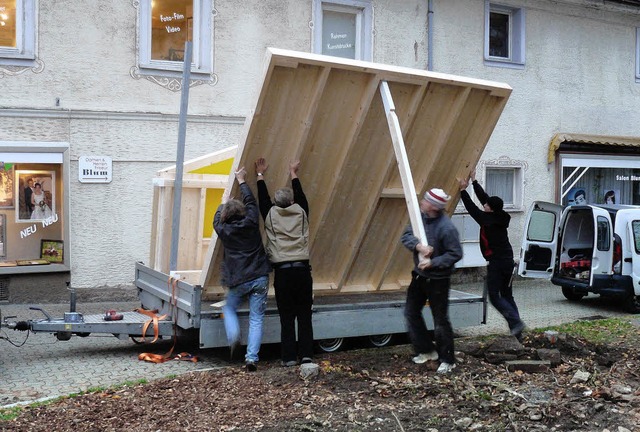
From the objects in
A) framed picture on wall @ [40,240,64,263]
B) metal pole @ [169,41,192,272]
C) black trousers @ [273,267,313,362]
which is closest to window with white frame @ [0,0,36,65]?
framed picture on wall @ [40,240,64,263]

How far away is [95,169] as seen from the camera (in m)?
12.1

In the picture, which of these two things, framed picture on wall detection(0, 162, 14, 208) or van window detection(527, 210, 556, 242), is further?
van window detection(527, 210, 556, 242)

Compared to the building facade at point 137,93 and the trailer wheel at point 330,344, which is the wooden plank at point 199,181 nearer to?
the trailer wheel at point 330,344

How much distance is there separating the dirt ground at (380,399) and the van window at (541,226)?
210 inches

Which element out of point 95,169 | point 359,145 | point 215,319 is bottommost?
point 215,319

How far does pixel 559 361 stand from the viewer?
722cm

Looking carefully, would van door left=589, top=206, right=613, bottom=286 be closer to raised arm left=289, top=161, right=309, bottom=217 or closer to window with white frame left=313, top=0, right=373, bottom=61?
window with white frame left=313, top=0, right=373, bottom=61

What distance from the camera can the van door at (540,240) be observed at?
41.4 ft

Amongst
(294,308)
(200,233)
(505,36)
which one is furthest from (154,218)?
(505,36)

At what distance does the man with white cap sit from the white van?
5832mm

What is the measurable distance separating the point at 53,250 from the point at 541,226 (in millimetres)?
8154

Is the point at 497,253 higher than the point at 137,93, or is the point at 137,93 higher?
the point at 137,93

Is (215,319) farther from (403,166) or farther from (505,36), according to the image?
(505,36)

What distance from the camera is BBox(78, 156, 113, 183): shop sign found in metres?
12.0
